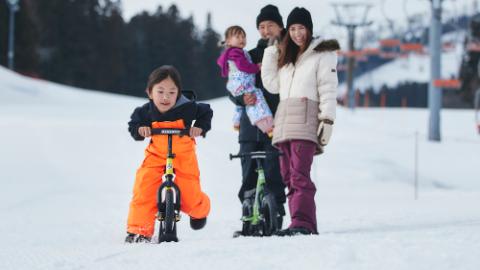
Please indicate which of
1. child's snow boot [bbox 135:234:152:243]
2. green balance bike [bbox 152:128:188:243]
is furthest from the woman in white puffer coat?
child's snow boot [bbox 135:234:152:243]

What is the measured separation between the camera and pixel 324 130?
16.9ft

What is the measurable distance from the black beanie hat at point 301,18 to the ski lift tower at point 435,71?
1715cm

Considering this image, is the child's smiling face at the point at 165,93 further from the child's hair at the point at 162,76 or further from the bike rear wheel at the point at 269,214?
the bike rear wheel at the point at 269,214

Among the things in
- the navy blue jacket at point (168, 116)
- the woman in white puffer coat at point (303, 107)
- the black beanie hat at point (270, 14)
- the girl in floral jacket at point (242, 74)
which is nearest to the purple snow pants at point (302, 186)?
the woman in white puffer coat at point (303, 107)

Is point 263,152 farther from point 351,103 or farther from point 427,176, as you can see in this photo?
point 351,103

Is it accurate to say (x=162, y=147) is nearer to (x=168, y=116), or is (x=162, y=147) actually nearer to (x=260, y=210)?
(x=168, y=116)

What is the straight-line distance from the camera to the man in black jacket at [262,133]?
5785 mm

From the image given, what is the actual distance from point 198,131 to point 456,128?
26.7 metres

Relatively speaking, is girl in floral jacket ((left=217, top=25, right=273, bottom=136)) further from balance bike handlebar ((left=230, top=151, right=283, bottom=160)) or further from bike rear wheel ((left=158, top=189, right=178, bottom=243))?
bike rear wheel ((left=158, top=189, right=178, bottom=243))

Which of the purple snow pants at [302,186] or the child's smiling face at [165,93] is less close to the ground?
the child's smiling face at [165,93]

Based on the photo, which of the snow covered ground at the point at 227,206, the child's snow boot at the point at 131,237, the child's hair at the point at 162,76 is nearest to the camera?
the snow covered ground at the point at 227,206

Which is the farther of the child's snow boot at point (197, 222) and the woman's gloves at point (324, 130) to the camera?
the child's snow boot at point (197, 222)

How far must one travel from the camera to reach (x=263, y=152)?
18.3ft

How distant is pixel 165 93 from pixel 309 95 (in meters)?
0.94
